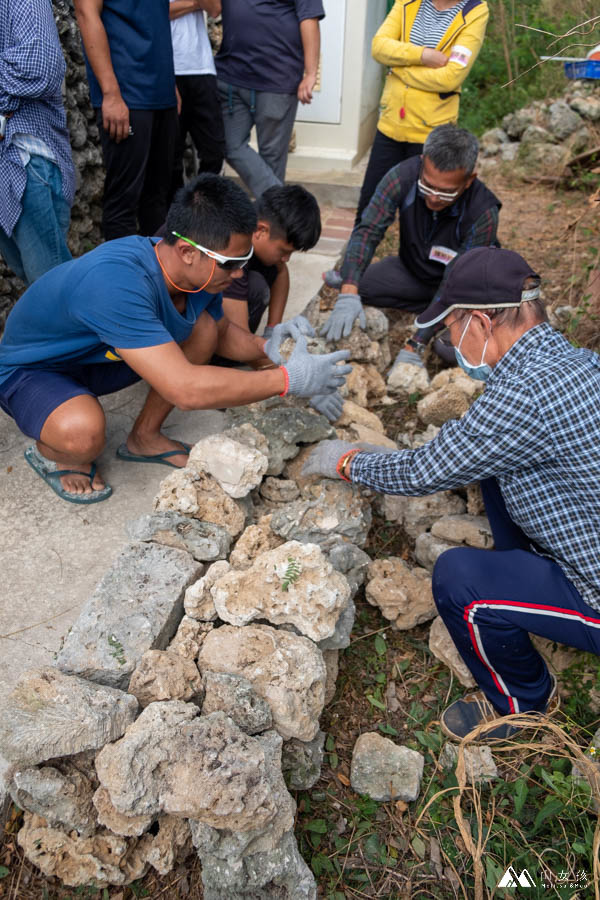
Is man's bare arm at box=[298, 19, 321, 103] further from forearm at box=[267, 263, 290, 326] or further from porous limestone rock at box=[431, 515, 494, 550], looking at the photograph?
porous limestone rock at box=[431, 515, 494, 550]

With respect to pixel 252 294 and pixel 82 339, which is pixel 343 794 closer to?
pixel 82 339

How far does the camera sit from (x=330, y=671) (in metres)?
2.04

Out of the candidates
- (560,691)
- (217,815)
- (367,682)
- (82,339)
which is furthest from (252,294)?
(217,815)

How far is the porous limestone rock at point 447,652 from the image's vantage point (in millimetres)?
2102

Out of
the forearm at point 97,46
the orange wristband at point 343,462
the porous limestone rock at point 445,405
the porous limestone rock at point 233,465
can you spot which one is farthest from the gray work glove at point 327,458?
the forearm at point 97,46

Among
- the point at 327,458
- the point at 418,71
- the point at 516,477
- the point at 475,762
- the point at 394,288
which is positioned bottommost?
the point at 475,762

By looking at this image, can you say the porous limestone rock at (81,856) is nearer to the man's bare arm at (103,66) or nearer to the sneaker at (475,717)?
the sneaker at (475,717)

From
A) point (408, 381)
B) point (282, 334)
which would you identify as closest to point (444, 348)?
point (408, 381)

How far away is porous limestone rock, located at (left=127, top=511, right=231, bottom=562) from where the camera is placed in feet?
6.82

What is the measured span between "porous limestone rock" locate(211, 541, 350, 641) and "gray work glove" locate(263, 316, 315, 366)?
1218mm

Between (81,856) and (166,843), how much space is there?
0.19m

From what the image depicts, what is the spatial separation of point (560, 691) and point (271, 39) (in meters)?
3.72

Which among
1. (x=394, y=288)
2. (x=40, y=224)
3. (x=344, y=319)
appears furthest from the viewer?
(x=394, y=288)

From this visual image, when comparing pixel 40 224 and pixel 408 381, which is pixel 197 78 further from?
pixel 408 381
